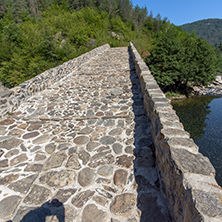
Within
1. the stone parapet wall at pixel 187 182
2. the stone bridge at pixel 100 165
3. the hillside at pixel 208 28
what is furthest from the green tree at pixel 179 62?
the hillside at pixel 208 28

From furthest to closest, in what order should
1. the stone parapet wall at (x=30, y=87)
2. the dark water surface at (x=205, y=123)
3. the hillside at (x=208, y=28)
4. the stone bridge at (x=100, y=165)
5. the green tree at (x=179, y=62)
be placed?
the hillside at (x=208, y=28), the green tree at (x=179, y=62), the dark water surface at (x=205, y=123), the stone parapet wall at (x=30, y=87), the stone bridge at (x=100, y=165)

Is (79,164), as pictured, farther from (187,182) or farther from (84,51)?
(84,51)

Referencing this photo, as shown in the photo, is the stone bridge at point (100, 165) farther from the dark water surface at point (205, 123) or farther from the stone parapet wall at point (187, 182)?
the dark water surface at point (205, 123)

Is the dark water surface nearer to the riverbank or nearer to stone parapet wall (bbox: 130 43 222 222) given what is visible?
the riverbank

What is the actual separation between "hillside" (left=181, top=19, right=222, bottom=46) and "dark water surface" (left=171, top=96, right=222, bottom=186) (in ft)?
375

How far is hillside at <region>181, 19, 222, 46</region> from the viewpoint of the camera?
107m

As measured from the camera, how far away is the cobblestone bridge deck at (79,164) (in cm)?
165

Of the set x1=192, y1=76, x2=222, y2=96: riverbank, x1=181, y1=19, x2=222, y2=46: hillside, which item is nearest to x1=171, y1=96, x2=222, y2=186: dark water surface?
x1=192, y1=76, x2=222, y2=96: riverbank

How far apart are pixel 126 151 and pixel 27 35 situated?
25921 millimetres

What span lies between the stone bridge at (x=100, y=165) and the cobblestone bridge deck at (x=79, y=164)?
11mm

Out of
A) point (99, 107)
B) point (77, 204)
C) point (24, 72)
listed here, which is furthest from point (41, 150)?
point (24, 72)

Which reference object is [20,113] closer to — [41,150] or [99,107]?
[41,150]

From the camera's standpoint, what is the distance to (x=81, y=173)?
2.10 metres

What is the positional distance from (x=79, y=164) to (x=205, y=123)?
15.3 m
